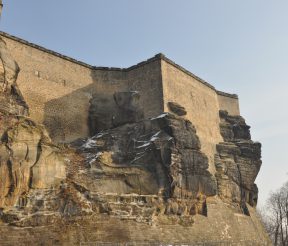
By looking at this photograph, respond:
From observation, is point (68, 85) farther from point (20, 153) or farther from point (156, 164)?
point (20, 153)

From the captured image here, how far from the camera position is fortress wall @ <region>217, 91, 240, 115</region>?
31500mm

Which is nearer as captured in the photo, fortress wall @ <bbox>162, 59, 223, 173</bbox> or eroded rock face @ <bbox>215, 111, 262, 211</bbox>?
fortress wall @ <bbox>162, 59, 223, 173</bbox>

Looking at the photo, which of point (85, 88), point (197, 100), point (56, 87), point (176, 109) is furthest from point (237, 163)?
point (56, 87)

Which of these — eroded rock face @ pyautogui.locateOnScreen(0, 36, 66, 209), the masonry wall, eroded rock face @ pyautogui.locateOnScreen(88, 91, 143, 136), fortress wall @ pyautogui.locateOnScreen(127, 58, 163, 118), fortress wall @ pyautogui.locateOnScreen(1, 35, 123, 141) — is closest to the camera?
eroded rock face @ pyautogui.locateOnScreen(0, 36, 66, 209)

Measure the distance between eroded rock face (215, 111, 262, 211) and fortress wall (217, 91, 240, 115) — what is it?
2.92ft

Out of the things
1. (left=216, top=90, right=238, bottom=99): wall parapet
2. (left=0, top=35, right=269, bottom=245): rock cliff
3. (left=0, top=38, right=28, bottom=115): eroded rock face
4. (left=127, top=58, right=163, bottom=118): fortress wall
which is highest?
(left=216, top=90, right=238, bottom=99): wall parapet

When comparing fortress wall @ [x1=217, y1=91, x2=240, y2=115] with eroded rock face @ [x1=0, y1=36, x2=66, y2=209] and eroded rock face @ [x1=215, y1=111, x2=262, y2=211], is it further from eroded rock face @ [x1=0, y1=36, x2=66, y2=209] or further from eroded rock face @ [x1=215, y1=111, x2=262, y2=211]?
eroded rock face @ [x1=0, y1=36, x2=66, y2=209]

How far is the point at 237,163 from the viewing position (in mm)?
28219

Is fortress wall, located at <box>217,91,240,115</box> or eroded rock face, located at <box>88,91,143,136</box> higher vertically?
fortress wall, located at <box>217,91,240,115</box>

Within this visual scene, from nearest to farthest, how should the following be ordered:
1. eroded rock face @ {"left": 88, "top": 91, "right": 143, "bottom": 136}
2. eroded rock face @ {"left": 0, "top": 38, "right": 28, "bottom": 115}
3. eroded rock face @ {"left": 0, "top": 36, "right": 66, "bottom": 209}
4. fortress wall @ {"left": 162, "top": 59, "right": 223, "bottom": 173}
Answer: eroded rock face @ {"left": 0, "top": 36, "right": 66, "bottom": 209}, eroded rock face @ {"left": 0, "top": 38, "right": 28, "bottom": 115}, eroded rock face @ {"left": 88, "top": 91, "right": 143, "bottom": 136}, fortress wall @ {"left": 162, "top": 59, "right": 223, "bottom": 173}

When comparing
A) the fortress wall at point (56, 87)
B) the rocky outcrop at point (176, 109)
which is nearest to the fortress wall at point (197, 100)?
the rocky outcrop at point (176, 109)

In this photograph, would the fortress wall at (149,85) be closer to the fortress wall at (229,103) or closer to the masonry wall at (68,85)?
the masonry wall at (68,85)

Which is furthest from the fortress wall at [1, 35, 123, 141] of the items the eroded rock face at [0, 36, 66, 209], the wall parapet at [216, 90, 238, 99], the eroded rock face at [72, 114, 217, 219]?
the wall parapet at [216, 90, 238, 99]

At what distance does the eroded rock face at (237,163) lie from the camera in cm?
2633
